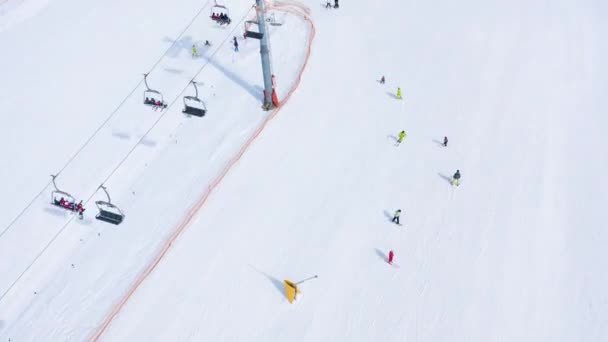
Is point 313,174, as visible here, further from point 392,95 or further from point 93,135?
point 93,135

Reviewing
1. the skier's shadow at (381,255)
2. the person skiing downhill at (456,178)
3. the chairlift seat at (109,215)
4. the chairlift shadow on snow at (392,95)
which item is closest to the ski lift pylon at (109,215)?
the chairlift seat at (109,215)

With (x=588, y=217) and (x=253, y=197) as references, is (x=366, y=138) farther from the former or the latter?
(x=588, y=217)

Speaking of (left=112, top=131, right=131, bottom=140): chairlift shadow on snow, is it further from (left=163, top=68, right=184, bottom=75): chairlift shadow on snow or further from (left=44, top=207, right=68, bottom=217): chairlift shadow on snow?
(left=163, top=68, right=184, bottom=75): chairlift shadow on snow

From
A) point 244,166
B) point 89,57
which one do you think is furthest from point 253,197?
point 89,57

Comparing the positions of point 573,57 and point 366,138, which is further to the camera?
point 573,57

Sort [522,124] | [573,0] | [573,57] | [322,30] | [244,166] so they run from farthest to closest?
[573,0]
[322,30]
[573,57]
[522,124]
[244,166]
